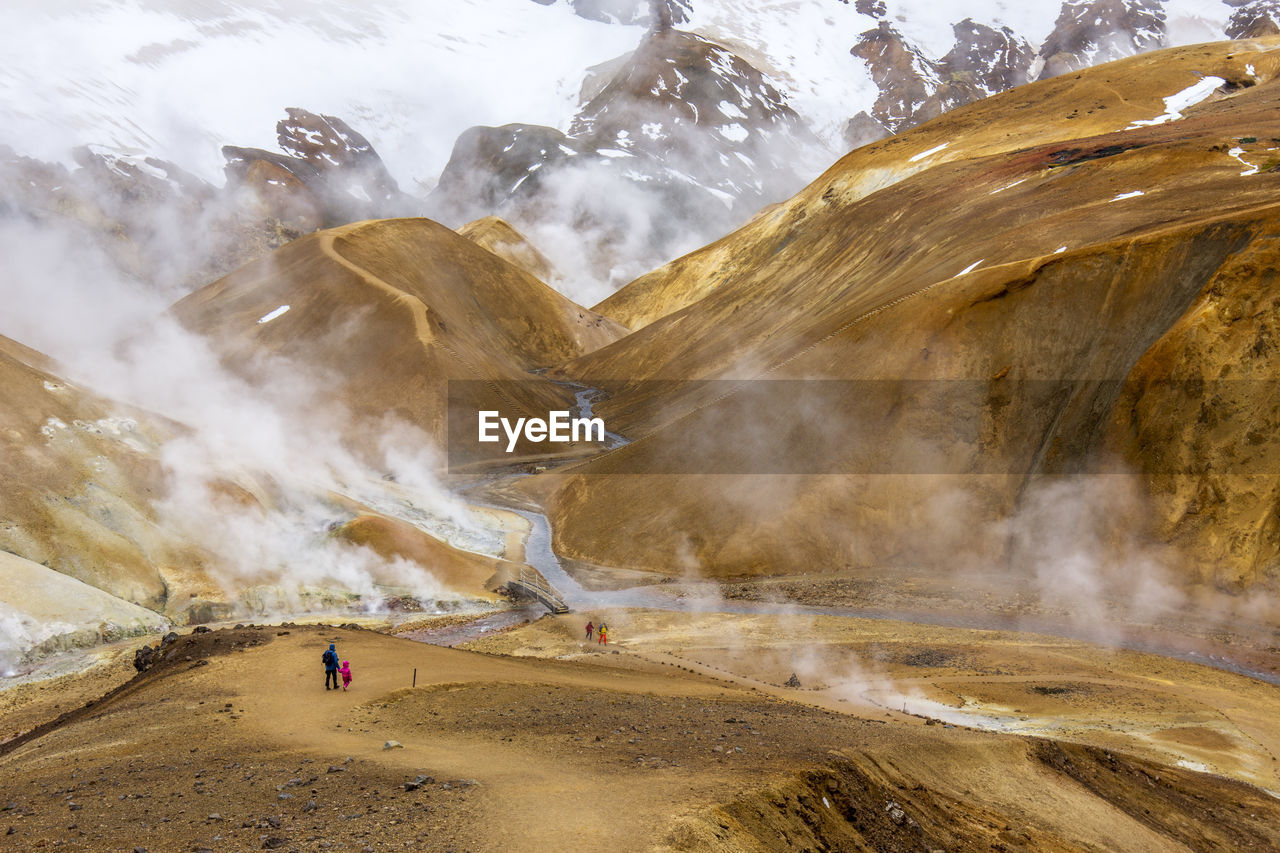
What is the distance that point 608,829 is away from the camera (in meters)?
11.3

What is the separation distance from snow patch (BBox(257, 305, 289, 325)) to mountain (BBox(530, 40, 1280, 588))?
44222 mm

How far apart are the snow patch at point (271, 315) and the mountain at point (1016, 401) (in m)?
44.2

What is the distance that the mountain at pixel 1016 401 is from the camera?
37406 millimetres

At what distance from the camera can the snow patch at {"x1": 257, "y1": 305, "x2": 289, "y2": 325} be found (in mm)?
94938

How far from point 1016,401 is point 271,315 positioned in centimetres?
7565

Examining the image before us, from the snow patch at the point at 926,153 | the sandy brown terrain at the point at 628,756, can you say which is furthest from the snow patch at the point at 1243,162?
the snow patch at the point at 926,153

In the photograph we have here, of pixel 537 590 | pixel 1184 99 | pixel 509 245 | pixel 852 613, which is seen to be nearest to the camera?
pixel 852 613

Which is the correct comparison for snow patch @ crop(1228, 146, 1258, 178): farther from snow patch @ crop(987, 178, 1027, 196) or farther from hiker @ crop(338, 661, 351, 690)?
hiker @ crop(338, 661, 351, 690)

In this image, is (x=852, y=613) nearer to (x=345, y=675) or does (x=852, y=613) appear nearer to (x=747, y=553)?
(x=747, y=553)

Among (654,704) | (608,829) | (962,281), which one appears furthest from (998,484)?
(608,829)

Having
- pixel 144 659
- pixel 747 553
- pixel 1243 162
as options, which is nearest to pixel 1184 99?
pixel 1243 162

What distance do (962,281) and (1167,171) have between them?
48.1 ft

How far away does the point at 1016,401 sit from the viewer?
149 feet

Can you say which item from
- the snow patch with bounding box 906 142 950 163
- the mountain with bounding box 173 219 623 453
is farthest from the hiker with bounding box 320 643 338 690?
the snow patch with bounding box 906 142 950 163
